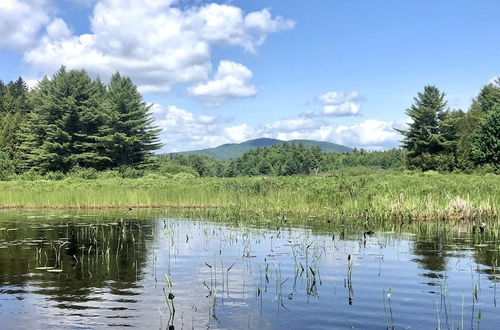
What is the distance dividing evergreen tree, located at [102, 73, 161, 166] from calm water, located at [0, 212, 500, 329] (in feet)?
162

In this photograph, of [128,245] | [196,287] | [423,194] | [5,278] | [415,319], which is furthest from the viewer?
[423,194]

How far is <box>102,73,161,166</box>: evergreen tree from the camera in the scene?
2608 inches

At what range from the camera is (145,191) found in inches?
1203

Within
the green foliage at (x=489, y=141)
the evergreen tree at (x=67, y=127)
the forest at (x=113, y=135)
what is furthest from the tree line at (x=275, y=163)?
the green foliage at (x=489, y=141)

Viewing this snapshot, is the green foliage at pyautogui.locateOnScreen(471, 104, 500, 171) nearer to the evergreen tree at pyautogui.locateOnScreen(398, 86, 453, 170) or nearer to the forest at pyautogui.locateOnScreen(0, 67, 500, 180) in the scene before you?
the forest at pyautogui.locateOnScreen(0, 67, 500, 180)

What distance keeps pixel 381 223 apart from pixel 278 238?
587 centimetres

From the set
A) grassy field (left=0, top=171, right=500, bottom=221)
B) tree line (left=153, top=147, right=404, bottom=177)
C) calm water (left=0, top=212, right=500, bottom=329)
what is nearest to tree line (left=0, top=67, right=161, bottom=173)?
tree line (left=153, top=147, right=404, bottom=177)

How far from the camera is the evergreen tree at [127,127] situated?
217 ft

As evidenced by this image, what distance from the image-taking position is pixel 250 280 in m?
10.9

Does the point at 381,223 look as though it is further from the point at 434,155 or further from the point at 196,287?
the point at 434,155

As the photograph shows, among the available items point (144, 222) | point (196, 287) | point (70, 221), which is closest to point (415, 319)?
point (196, 287)

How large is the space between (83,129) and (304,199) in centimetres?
4859

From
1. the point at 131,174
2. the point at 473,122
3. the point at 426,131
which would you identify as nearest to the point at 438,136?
the point at 426,131

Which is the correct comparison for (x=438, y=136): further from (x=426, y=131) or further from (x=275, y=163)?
(x=275, y=163)
